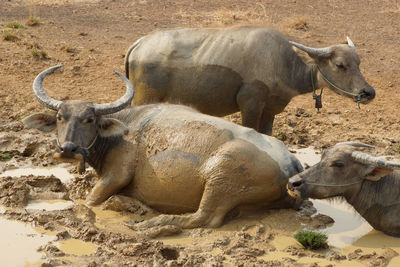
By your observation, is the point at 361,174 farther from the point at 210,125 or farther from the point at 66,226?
the point at 66,226

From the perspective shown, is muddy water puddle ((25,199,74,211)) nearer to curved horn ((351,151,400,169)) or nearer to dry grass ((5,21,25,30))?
curved horn ((351,151,400,169))

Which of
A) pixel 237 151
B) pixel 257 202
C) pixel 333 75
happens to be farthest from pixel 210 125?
pixel 333 75

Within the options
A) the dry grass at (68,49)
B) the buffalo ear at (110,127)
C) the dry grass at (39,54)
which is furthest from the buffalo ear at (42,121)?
the dry grass at (68,49)

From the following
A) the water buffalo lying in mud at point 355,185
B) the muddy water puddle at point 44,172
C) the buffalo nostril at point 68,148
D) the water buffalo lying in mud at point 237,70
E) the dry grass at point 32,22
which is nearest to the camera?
the water buffalo lying in mud at point 355,185

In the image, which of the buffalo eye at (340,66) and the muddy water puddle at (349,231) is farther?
the buffalo eye at (340,66)

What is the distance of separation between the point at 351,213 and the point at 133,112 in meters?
3.07

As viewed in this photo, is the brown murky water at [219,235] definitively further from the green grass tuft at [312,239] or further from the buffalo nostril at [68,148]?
the buffalo nostril at [68,148]

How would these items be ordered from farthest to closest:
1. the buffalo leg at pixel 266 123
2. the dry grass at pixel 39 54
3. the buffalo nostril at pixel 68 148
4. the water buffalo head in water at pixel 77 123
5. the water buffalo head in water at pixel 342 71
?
the dry grass at pixel 39 54
the buffalo leg at pixel 266 123
the water buffalo head in water at pixel 342 71
the water buffalo head in water at pixel 77 123
the buffalo nostril at pixel 68 148

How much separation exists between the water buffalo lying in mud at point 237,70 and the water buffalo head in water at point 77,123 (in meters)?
1.59

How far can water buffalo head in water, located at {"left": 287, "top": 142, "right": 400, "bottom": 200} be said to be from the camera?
22.0 ft

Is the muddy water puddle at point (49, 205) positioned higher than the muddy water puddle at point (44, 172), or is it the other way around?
the muddy water puddle at point (49, 205)

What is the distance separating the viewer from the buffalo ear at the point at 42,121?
7.62 metres

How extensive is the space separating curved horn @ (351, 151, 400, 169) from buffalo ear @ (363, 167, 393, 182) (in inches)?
4.9

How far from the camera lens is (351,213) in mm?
7703
